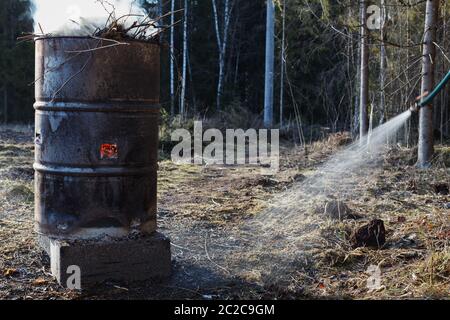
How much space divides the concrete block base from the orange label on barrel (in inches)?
22.4

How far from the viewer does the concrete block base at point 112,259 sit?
3.73 meters

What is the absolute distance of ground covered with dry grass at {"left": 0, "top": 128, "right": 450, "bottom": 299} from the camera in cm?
369

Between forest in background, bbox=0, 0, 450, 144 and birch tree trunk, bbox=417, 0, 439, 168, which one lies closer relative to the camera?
birch tree trunk, bbox=417, 0, 439, 168

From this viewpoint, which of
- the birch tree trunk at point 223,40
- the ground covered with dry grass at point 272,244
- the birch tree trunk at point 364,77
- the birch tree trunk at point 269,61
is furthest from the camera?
the birch tree trunk at point 223,40

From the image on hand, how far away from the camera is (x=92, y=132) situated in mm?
3777

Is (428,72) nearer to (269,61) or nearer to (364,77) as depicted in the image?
(364,77)

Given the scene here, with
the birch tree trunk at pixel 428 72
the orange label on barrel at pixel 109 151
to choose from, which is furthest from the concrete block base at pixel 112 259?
the birch tree trunk at pixel 428 72

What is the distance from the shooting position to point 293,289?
3746 millimetres

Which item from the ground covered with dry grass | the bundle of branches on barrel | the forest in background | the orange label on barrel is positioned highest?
the forest in background

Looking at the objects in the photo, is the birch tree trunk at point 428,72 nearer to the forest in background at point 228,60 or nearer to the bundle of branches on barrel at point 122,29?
the bundle of branches on barrel at point 122,29

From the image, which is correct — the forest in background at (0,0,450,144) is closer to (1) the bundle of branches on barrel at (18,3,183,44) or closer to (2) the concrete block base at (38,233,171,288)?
(1) the bundle of branches on barrel at (18,3,183,44)

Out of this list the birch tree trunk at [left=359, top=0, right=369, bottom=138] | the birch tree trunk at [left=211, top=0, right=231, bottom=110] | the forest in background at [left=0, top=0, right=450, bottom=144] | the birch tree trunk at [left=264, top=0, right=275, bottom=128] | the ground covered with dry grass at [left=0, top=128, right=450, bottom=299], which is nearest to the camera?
the ground covered with dry grass at [left=0, top=128, right=450, bottom=299]

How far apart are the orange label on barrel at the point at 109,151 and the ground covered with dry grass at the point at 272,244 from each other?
2.79 feet

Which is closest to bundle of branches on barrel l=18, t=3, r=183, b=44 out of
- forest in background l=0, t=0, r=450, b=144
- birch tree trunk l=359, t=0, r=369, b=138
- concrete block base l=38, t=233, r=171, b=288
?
concrete block base l=38, t=233, r=171, b=288
